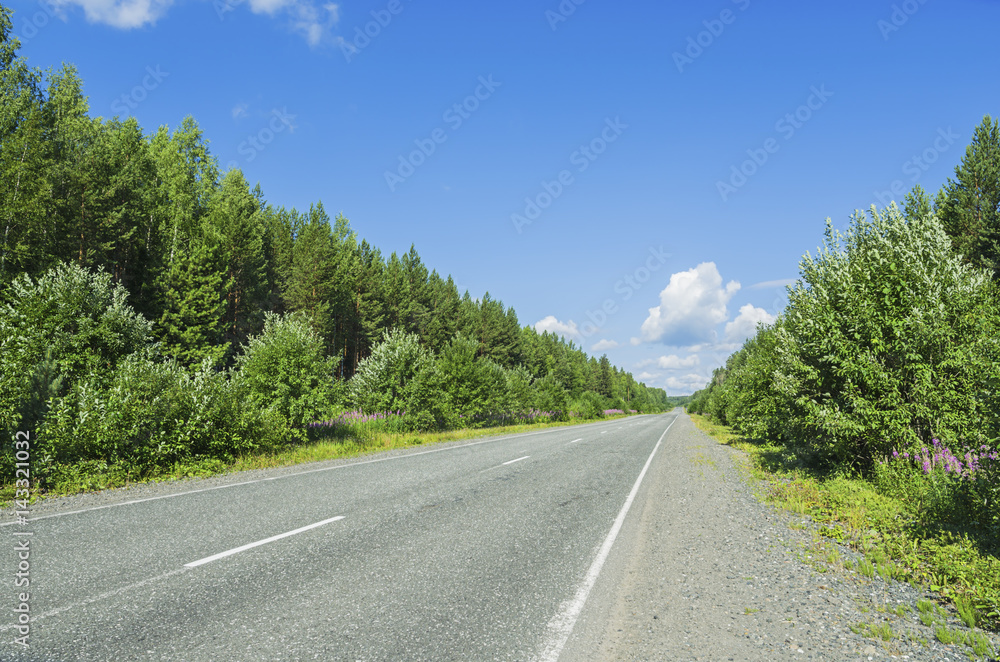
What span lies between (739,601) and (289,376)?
14404mm

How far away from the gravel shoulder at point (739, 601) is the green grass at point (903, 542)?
259 millimetres

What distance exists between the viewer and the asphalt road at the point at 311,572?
11.5 feet

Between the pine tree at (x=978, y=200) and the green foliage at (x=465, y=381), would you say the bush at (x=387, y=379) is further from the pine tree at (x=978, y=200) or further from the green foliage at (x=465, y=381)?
the pine tree at (x=978, y=200)

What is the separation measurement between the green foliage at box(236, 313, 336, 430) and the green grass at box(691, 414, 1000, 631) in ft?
44.4

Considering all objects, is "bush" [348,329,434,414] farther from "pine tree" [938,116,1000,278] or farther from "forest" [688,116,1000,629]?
"pine tree" [938,116,1000,278]

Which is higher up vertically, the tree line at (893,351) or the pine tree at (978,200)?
the pine tree at (978,200)

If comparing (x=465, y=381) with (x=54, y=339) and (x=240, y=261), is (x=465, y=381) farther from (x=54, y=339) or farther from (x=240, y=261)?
(x=240, y=261)

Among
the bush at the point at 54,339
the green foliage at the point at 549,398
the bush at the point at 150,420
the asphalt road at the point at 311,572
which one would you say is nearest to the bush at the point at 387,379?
the bush at the point at 150,420

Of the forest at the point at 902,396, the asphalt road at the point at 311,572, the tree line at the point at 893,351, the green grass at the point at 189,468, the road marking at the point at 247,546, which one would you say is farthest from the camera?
the green grass at the point at 189,468

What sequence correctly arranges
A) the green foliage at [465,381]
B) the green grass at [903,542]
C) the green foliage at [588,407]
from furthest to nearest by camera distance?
the green foliage at [588,407] < the green foliage at [465,381] < the green grass at [903,542]

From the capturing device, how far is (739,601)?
14.9 ft

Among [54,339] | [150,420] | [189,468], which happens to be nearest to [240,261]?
[54,339]

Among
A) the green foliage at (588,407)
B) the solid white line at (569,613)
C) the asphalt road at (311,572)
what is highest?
the asphalt road at (311,572)

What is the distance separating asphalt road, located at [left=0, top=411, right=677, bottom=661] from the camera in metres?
3.51
